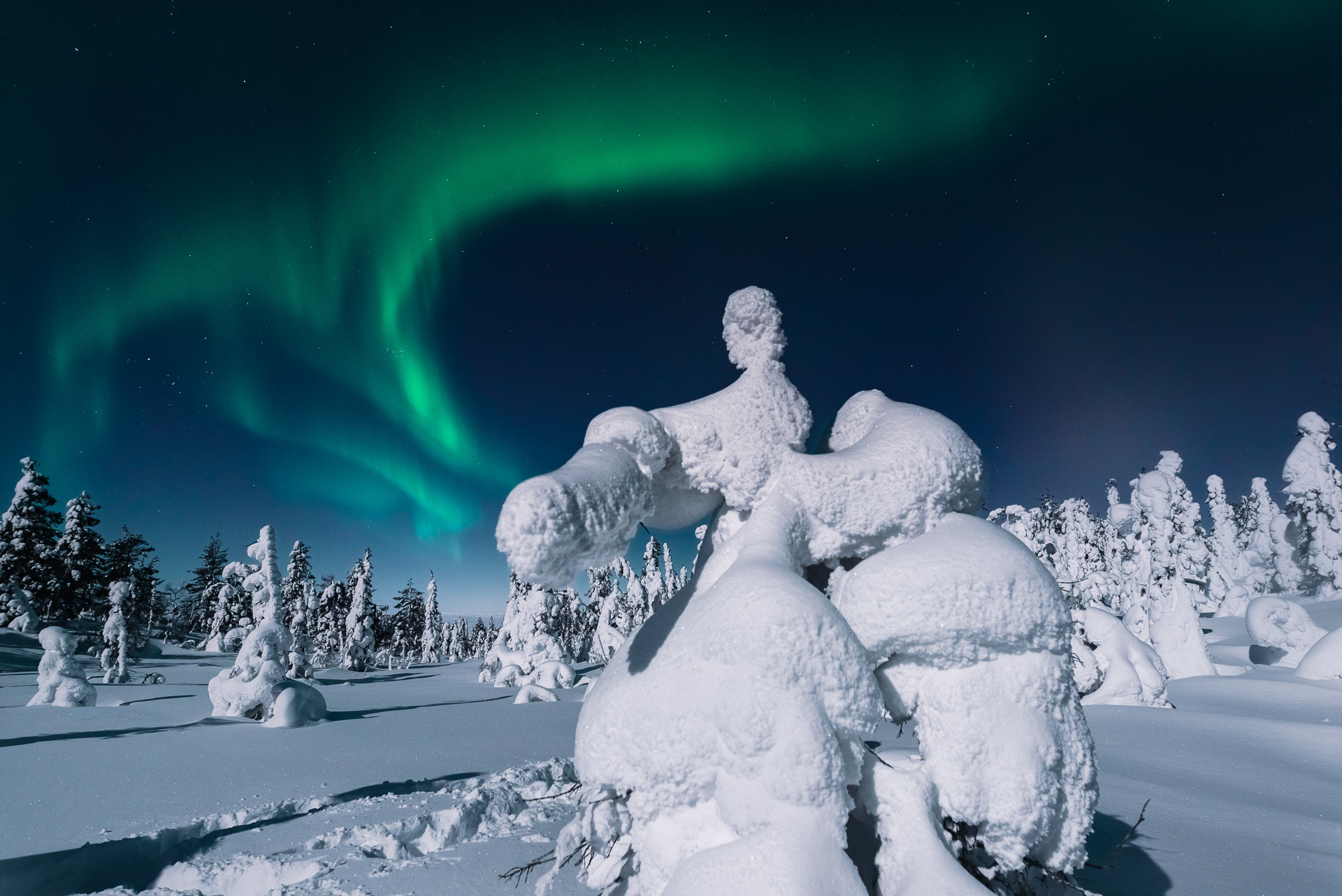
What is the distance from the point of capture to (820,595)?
7.61ft

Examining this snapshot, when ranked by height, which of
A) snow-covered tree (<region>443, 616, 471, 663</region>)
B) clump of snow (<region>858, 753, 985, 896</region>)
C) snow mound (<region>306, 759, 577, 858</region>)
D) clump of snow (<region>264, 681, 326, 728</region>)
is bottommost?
snow-covered tree (<region>443, 616, 471, 663</region>)

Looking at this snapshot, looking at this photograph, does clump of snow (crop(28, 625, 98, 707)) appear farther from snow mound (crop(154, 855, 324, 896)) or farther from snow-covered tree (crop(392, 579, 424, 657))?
snow-covered tree (crop(392, 579, 424, 657))

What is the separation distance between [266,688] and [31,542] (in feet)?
89.0

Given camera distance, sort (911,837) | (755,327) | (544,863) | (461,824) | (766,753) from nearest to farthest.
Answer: (766,753), (911,837), (755,327), (544,863), (461,824)

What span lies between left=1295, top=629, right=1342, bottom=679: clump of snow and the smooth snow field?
0.72 metres

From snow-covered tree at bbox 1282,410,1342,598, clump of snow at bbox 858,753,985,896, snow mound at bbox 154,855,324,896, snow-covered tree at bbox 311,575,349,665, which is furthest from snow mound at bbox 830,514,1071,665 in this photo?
snow-covered tree at bbox 311,575,349,665

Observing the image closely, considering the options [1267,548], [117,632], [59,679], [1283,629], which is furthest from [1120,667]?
[1267,548]

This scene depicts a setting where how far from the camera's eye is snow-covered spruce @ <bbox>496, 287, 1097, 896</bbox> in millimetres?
2037

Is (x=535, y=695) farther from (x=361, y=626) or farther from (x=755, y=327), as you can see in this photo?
(x=361, y=626)

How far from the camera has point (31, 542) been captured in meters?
27.0

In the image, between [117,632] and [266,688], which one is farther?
[117,632]

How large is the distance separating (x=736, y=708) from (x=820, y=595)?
554mm

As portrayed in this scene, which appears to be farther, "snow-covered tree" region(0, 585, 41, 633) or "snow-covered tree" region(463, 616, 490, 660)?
"snow-covered tree" region(463, 616, 490, 660)

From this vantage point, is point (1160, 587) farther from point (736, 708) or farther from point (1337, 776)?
point (736, 708)
